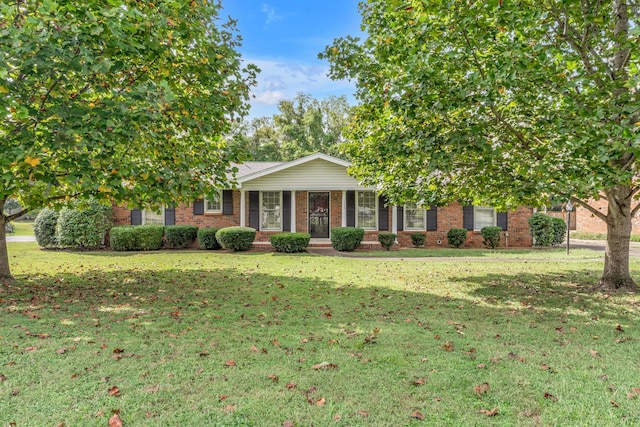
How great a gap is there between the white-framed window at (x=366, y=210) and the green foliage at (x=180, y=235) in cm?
705

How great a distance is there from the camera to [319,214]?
1681 cm

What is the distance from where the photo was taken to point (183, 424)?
2703mm

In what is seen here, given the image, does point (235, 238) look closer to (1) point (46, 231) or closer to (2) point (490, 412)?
(1) point (46, 231)

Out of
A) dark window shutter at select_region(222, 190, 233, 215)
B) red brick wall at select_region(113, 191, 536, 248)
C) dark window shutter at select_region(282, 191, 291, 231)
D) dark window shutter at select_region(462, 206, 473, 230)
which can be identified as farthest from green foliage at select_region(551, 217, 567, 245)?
dark window shutter at select_region(222, 190, 233, 215)

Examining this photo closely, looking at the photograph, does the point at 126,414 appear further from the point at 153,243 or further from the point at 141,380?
the point at 153,243

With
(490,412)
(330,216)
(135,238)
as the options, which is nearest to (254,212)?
(330,216)

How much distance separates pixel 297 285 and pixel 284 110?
29006 mm

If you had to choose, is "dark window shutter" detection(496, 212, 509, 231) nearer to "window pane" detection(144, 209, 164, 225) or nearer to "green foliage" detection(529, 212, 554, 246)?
"green foliage" detection(529, 212, 554, 246)

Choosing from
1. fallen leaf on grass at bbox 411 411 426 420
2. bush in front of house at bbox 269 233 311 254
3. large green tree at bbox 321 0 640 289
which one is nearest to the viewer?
fallen leaf on grass at bbox 411 411 426 420

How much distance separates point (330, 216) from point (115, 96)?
11.6 meters

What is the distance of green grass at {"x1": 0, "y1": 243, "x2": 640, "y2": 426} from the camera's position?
9.49ft

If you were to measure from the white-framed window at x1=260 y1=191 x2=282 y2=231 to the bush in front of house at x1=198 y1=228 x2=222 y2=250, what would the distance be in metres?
2.26

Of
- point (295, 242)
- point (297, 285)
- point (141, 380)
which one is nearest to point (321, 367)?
point (141, 380)

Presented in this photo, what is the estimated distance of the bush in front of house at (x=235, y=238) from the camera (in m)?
14.3
